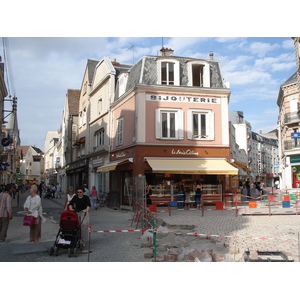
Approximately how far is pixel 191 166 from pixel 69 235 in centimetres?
1201

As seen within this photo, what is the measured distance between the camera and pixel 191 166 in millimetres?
18656

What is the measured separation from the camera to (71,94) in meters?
40.1

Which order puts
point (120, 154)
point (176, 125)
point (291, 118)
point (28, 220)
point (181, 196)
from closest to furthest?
1. point (28, 220)
2. point (181, 196)
3. point (176, 125)
4. point (120, 154)
5. point (291, 118)

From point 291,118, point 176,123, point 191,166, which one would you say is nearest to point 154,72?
point 176,123

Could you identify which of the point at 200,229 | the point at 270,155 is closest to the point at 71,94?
the point at 200,229

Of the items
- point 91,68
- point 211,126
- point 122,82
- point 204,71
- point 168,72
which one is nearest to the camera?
point 211,126

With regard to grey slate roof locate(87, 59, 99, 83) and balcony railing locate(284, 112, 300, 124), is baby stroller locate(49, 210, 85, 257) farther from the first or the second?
balcony railing locate(284, 112, 300, 124)

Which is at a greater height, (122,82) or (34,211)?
(122,82)

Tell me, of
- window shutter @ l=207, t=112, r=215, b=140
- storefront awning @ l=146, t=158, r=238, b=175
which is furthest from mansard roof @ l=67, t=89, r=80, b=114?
window shutter @ l=207, t=112, r=215, b=140

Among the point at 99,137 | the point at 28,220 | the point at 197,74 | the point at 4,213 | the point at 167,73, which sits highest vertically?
the point at 197,74

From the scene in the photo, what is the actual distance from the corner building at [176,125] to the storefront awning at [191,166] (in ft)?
0.18

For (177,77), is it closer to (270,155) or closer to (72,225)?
(72,225)

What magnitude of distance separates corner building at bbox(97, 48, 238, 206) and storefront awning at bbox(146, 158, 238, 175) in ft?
0.18

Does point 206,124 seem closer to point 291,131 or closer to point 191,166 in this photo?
point 191,166
